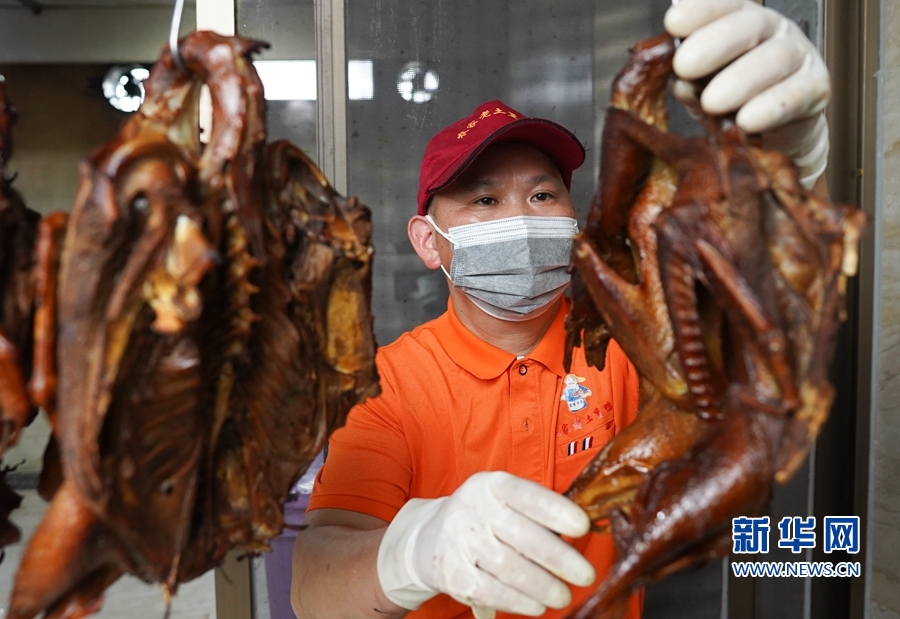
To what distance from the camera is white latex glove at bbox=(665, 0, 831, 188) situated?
118 centimetres

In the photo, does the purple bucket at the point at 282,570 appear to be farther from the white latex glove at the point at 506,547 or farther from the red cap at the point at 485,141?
the white latex glove at the point at 506,547

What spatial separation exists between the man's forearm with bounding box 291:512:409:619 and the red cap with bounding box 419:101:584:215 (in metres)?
1.12

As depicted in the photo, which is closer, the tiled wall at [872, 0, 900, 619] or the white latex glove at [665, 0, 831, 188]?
the white latex glove at [665, 0, 831, 188]

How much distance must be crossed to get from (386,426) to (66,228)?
1.41 m

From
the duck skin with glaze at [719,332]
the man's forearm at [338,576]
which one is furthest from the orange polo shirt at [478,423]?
the duck skin with glaze at [719,332]

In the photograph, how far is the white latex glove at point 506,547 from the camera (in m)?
1.27

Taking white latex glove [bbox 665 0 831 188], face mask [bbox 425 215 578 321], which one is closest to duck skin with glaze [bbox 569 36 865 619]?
white latex glove [bbox 665 0 831 188]

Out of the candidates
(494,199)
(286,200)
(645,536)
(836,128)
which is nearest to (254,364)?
A: (286,200)

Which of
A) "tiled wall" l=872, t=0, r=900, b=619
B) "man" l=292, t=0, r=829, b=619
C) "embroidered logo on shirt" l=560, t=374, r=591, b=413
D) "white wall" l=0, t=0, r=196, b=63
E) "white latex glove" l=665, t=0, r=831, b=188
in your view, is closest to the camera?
"white latex glove" l=665, t=0, r=831, b=188

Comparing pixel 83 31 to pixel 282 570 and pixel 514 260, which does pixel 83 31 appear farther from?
pixel 514 260

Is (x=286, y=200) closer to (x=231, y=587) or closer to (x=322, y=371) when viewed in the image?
(x=322, y=371)

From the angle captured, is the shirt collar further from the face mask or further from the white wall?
the white wall

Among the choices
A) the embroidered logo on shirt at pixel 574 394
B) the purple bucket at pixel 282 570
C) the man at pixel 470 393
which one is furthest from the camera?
the purple bucket at pixel 282 570

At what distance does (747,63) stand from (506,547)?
992mm
